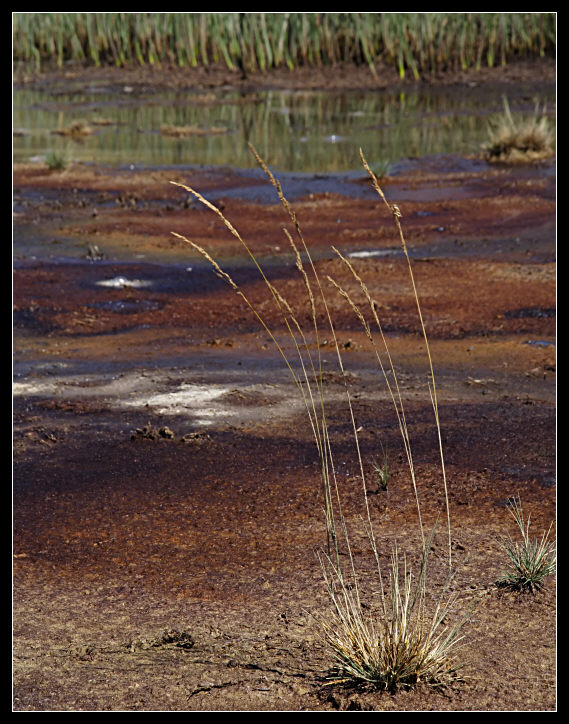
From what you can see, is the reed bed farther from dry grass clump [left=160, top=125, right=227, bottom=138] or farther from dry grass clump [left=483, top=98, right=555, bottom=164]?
dry grass clump [left=483, top=98, right=555, bottom=164]

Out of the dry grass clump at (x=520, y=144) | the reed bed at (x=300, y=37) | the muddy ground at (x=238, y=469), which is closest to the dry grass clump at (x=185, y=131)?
the dry grass clump at (x=520, y=144)

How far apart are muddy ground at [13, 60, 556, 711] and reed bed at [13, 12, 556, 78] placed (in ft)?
88.0

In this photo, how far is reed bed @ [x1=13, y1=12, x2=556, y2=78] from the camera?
38.8 meters

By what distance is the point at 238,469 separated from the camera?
6094 millimetres

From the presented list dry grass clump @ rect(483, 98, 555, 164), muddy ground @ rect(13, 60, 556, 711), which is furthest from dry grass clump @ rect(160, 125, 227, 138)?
muddy ground @ rect(13, 60, 556, 711)

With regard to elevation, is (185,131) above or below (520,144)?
above

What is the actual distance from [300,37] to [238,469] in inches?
1452

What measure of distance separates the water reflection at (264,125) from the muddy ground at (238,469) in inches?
406

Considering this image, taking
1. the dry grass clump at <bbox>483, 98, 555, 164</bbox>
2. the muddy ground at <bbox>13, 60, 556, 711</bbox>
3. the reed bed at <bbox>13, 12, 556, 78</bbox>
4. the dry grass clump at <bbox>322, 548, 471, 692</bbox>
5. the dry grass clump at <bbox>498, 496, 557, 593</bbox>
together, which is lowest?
the muddy ground at <bbox>13, 60, 556, 711</bbox>

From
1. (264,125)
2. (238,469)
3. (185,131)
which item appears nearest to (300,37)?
(264,125)

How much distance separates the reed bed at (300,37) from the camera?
38.8 meters

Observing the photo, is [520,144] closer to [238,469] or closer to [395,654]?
[238,469]

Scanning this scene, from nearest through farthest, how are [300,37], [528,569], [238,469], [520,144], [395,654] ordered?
[395,654], [528,569], [238,469], [520,144], [300,37]
